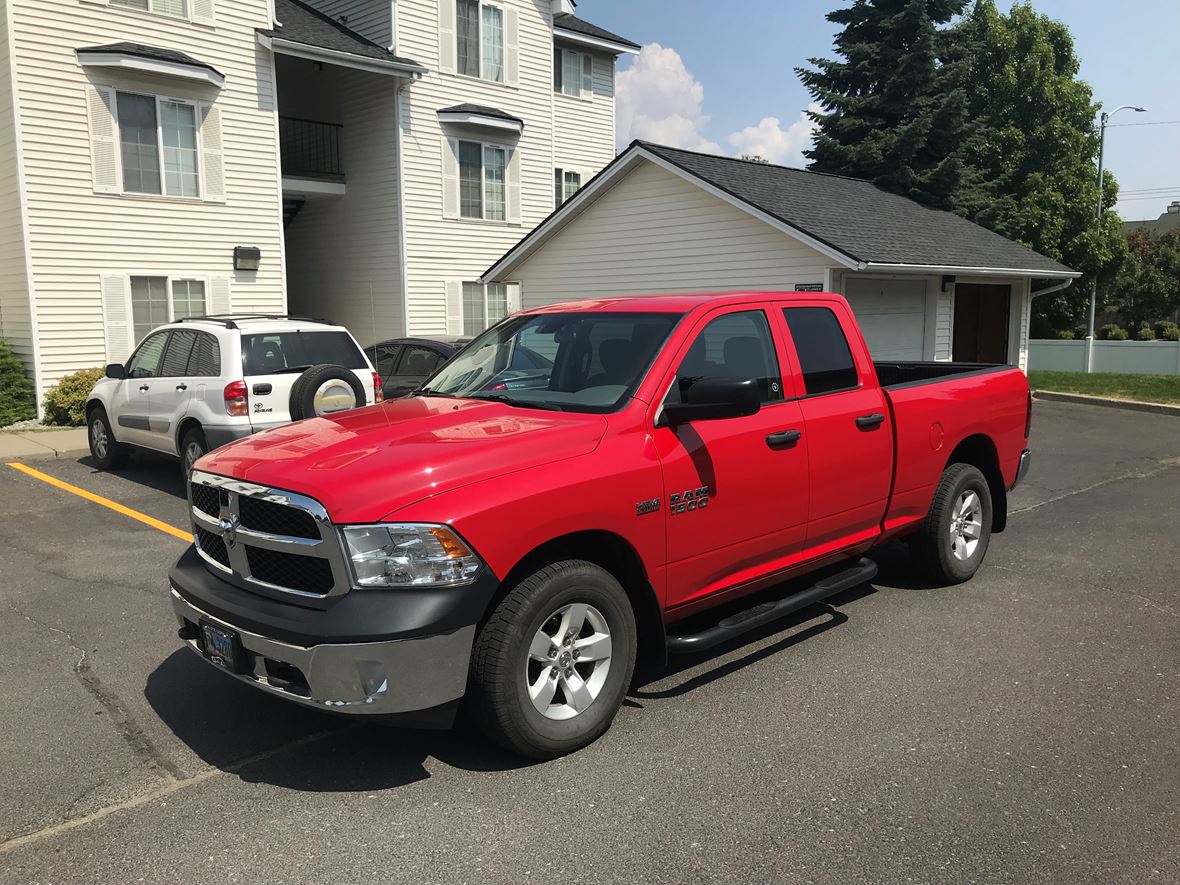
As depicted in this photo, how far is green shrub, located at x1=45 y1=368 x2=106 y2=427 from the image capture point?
49.4ft

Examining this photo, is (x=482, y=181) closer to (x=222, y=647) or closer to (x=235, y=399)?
(x=235, y=399)

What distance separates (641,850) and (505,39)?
2181 cm

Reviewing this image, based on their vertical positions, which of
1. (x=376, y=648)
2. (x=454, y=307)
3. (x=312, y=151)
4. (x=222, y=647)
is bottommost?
(x=222, y=647)

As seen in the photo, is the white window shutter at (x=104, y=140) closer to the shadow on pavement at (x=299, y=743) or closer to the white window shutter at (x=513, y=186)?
the white window shutter at (x=513, y=186)

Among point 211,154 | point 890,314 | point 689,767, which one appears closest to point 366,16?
point 211,154

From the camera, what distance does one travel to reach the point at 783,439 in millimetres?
4820

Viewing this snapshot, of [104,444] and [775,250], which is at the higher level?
[775,250]

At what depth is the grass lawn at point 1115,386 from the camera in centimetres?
1894

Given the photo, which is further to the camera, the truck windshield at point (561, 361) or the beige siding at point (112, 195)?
the beige siding at point (112, 195)

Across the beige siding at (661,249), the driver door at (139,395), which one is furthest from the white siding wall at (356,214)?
the driver door at (139,395)

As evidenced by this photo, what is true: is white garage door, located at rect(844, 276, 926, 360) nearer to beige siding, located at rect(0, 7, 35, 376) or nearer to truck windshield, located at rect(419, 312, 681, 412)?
truck windshield, located at rect(419, 312, 681, 412)

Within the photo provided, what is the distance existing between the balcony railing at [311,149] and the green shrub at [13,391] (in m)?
8.28

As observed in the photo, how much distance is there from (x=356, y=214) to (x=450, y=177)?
94.2 inches

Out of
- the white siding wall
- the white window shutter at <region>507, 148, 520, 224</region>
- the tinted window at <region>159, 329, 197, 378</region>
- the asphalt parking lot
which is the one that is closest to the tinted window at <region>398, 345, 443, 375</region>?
the tinted window at <region>159, 329, 197, 378</region>
